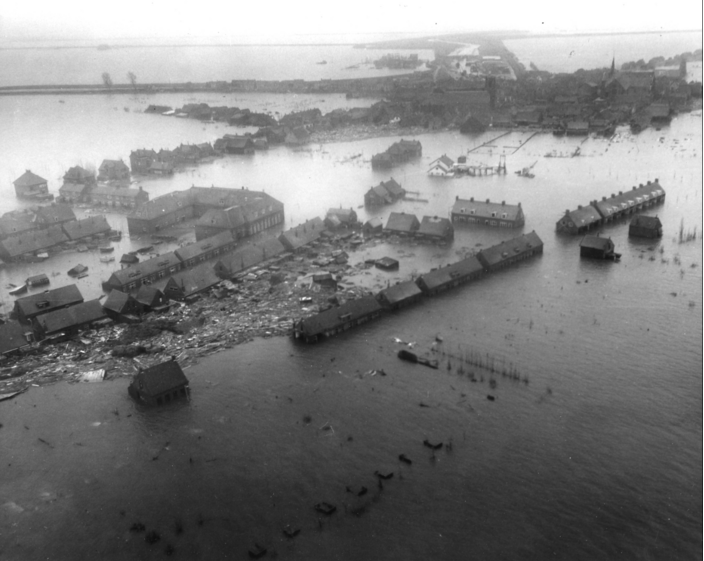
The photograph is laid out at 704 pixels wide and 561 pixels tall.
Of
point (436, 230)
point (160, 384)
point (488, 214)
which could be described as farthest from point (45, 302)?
point (488, 214)

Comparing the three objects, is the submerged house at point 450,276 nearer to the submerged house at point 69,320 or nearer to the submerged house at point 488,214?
the submerged house at point 488,214

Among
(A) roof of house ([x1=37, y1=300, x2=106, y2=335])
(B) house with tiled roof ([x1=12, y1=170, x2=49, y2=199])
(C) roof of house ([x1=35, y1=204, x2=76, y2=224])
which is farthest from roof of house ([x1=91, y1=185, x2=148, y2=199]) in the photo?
(A) roof of house ([x1=37, y1=300, x2=106, y2=335])

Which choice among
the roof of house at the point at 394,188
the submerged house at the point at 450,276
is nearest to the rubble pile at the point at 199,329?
the submerged house at the point at 450,276

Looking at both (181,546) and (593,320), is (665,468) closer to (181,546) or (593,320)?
(593,320)

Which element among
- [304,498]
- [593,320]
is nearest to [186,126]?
[593,320]

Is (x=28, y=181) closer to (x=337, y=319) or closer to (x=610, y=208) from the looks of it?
(x=337, y=319)

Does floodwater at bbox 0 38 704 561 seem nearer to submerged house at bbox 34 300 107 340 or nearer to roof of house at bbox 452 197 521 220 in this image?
submerged house at bbox 34 300 107 340
